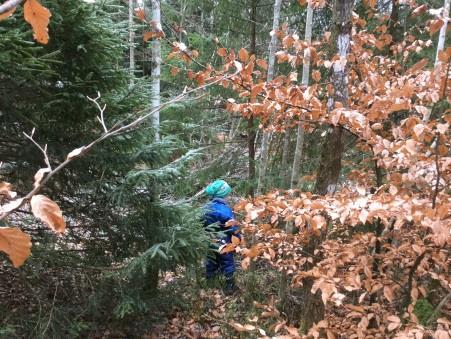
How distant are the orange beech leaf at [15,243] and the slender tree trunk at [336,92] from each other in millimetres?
2636

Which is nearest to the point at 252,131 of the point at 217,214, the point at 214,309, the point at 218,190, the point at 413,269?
the point at 218,190

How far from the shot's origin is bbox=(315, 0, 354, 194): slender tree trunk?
312 centimetres

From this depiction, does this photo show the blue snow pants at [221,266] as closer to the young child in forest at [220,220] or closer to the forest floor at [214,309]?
the young child in forest at [220,220]

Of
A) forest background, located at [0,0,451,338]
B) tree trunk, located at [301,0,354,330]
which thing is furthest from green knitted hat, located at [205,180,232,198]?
tree trunk, located at [301,0,354,330]

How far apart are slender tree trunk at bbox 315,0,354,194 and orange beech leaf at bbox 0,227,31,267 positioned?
8.65 ft

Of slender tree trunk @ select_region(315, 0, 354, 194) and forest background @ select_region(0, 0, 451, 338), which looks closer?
slender tree trunk @ select_region(315, 0, 354, 194)

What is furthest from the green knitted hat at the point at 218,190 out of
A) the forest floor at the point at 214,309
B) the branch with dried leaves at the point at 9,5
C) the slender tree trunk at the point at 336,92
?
the branch with dried leaves at the point at 9,5

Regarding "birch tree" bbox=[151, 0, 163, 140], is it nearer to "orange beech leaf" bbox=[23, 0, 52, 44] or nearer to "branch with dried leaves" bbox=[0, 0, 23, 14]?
"orange beech leaf" bbox=[23, 0, 52, 44]

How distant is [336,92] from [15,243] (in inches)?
115

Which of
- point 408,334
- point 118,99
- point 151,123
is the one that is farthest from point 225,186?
point 408,334

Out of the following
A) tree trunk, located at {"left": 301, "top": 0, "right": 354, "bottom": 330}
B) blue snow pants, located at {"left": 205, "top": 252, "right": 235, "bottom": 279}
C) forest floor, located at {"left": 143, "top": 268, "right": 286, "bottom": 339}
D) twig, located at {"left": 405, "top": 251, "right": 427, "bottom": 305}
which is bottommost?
forest floor, located at {"left": 143, "top": 268, "right": 286, "bottom": 339}

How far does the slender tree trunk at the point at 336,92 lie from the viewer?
3117 mm

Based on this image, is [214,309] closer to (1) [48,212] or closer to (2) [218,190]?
(2) [218,190]

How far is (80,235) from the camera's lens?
202 inches
